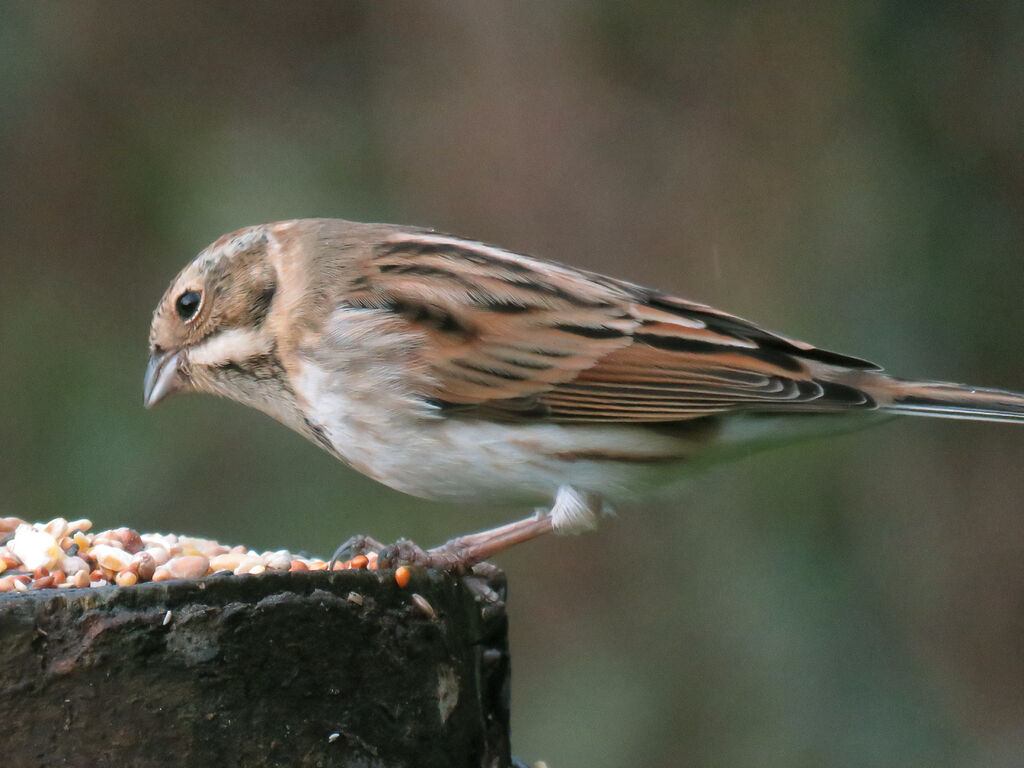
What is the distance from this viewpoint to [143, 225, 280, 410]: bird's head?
486 cm

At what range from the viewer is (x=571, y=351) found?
4730mm

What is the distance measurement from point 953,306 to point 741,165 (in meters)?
1.54

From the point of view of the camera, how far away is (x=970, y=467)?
742 cm

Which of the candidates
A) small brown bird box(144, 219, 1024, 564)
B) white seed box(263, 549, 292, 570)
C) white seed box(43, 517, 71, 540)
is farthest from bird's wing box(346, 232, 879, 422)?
white seed box(43, 517, 71, 540)

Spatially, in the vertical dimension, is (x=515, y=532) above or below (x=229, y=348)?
below

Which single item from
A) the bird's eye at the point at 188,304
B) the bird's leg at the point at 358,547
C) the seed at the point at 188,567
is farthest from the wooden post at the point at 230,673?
the bird's eye at the point at 188,304

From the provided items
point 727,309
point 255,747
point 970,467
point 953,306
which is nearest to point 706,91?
point 727,309

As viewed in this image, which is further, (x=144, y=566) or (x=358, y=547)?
(x=358, y=547)

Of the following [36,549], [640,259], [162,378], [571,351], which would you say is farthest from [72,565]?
[640,259]

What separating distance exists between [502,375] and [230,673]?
1.93m

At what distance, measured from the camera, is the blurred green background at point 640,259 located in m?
6.94

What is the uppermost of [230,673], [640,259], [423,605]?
[640,259]

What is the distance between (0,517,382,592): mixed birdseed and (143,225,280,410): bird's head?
100 centimetres

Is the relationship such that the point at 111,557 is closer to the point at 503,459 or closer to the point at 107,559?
the point at 107,559
